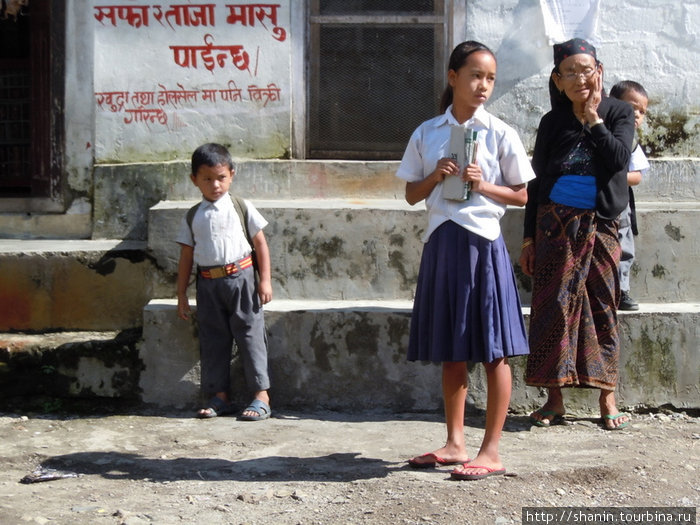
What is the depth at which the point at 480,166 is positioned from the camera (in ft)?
12.2

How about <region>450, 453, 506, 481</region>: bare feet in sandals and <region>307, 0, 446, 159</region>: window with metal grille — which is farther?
<region>307, 0, 446, 159</region>: window with metal grille

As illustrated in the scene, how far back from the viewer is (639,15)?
5648 mm

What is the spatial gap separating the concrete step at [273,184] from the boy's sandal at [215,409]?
1.33 meters

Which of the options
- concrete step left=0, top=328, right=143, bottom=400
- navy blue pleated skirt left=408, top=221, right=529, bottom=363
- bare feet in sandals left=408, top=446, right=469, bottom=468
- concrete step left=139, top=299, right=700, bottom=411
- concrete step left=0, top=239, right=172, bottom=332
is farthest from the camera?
concrete step left=0, top=239, right=172, bottom=332

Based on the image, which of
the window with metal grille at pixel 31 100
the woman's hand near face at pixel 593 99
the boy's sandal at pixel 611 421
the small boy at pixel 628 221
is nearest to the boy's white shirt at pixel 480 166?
the woman's hand near face at pixel 593 99

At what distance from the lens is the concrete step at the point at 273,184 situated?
561 centimetres

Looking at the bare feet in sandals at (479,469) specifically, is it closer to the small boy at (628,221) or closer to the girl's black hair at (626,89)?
the small boy at (628,221)

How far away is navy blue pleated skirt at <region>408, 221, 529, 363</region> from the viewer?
3.65 meters

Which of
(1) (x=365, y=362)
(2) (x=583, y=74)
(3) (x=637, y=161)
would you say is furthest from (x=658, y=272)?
(1) (x=365, y=362)

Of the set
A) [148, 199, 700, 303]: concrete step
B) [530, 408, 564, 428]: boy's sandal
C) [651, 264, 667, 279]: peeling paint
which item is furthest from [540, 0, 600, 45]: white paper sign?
[530, 408, 564, 428]: boy's sandal

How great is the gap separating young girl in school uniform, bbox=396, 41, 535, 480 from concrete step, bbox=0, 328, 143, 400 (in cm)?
183

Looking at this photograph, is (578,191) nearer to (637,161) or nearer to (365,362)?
(637,161)

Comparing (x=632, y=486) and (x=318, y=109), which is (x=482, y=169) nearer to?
(x=632, y=486)

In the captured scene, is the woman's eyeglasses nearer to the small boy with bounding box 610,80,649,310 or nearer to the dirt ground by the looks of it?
the small boy with bounding box 610,80,649,310
